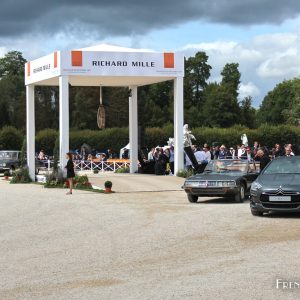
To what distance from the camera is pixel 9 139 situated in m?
65.1

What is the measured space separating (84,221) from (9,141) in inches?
1952

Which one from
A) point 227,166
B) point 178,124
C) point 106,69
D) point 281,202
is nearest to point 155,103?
point 178,124

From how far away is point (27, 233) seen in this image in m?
14.8

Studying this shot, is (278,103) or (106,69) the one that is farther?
(278,103)

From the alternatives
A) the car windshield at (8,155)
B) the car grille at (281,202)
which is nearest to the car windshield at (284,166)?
the car grille at (281,202)

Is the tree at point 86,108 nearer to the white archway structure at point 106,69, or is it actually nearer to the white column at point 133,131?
the white column at point 133,131

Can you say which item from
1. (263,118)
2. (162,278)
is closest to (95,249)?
(162,278)

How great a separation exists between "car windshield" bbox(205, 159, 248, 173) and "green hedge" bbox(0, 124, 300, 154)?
Answer: 1538 inches

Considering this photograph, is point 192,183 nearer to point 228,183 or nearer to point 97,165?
point 228,183

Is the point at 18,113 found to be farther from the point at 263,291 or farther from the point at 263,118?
the point at 263,291

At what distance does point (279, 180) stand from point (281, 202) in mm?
763

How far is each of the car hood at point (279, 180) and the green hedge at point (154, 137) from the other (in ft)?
145

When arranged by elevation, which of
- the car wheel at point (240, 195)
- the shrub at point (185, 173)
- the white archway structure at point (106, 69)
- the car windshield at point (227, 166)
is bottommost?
the car wheel at point (240, 195)

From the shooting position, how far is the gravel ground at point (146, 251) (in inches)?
343
